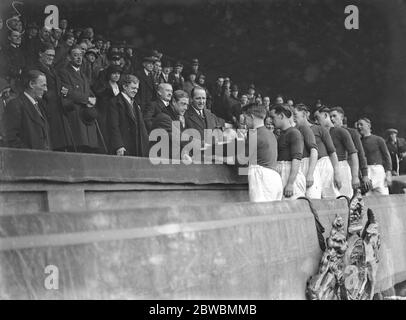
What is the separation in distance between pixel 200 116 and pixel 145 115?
0.58 m

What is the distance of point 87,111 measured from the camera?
5.30 m

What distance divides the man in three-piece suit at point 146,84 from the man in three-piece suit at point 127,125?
132 mm

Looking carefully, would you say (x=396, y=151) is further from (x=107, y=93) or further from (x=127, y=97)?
(x=107, y=93)

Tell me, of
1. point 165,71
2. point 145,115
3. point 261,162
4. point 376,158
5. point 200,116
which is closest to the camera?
point 261,162

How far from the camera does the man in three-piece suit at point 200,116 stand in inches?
231

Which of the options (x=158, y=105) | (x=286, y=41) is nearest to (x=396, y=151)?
(x=286, y=41)

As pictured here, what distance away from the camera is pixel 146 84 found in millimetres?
6031

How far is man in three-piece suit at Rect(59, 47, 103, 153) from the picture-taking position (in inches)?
201

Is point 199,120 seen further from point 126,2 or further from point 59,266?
point 59,266

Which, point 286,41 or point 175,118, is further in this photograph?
point 286,41

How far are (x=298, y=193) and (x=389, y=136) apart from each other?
1.96 m

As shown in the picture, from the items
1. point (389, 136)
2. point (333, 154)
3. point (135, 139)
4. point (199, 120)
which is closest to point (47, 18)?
point (135, 139)

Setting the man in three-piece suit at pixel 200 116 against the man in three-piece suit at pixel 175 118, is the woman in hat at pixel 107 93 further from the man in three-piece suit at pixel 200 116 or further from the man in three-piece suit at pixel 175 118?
the man in three-piece suit at pixel 200 116

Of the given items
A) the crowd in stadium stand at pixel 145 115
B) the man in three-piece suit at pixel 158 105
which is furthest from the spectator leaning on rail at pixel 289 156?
the man in three-piece suit at pixel 158 105
